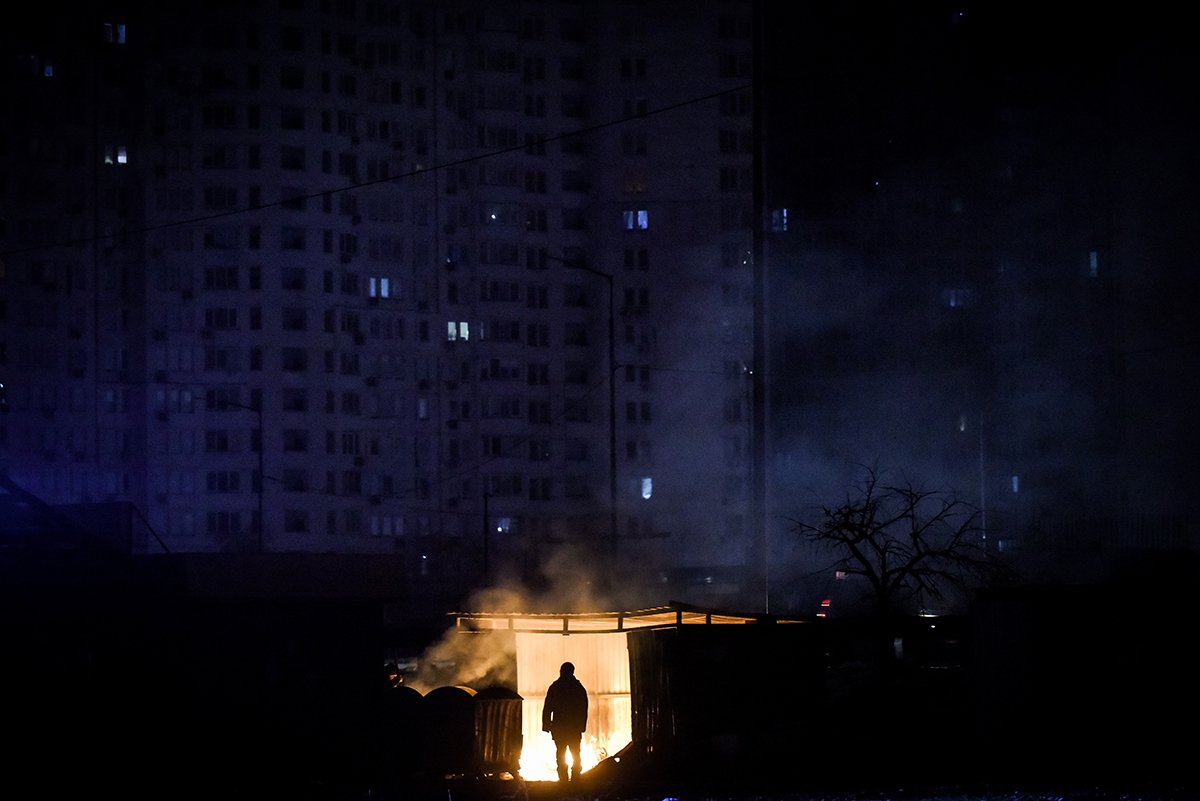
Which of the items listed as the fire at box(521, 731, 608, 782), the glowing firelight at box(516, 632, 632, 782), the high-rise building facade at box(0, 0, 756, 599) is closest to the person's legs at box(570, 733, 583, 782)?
the fire at box(521, 731, 608, 782)

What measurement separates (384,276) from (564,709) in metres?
67.9

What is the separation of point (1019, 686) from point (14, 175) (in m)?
77.2

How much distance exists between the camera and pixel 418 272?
83125mm

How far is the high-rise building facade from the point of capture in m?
78.0

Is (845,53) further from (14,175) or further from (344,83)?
(14,175)

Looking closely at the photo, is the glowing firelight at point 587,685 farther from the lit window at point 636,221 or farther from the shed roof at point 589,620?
the lit window at point 636,221

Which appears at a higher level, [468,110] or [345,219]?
[468,110]

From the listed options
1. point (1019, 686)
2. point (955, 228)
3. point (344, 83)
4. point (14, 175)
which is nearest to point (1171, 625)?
point (1019, 686)

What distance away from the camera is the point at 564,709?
16.0 meters

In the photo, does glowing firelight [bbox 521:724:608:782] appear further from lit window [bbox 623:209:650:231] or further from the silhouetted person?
lit window [bbox 623:209:650:231]

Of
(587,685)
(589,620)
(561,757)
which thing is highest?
(589,620)

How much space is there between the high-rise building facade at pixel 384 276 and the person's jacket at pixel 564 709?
2320 inches

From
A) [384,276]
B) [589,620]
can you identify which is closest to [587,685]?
[589,620]

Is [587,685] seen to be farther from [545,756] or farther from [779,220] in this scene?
[779,220]
